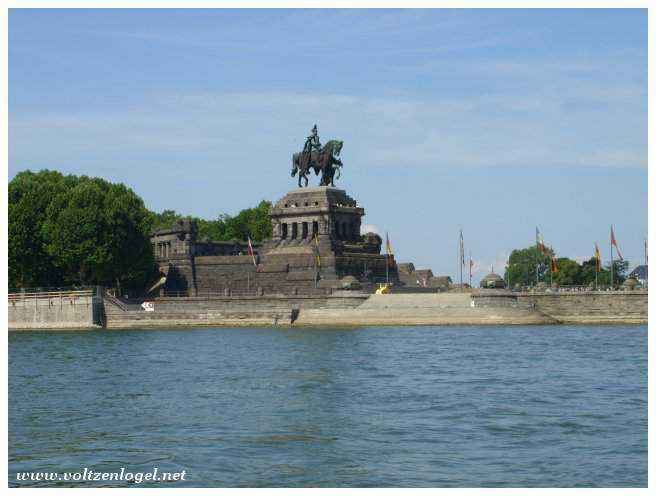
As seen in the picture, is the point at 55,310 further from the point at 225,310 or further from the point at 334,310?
the point at 334,310

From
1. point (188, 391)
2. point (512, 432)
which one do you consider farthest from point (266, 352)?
point (512, 432)

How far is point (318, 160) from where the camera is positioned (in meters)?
→ 122

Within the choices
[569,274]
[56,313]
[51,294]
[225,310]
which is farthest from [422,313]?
[569,274]

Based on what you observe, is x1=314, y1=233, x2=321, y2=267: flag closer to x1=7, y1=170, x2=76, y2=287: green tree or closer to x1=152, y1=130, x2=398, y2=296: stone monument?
x1=152, y1=130, x2=398, y2=296: stone monument

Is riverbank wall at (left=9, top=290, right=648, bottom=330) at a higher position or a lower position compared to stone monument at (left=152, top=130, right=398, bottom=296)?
lower

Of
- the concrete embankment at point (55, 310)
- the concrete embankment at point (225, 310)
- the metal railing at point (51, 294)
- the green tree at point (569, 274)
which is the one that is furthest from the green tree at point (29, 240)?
the green tree at point (569, 274)

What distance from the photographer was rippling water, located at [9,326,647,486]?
30.5 m

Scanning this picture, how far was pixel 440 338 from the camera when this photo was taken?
79625 millimetres

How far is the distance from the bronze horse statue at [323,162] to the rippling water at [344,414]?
51293 mm

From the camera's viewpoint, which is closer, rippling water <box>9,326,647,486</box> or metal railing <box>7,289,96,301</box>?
rippling water <box>9,326,647,486</box>

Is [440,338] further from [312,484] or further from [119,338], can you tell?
[312,484]

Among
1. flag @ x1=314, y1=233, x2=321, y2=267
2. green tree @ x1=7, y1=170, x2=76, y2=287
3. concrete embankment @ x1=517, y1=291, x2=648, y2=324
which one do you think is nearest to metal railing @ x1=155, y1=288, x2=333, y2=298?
flag @ x1=314, y1=233, x2=321, y2=267

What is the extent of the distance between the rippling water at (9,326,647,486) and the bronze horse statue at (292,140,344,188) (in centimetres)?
5129

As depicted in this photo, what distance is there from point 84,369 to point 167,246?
7051 centimetres
